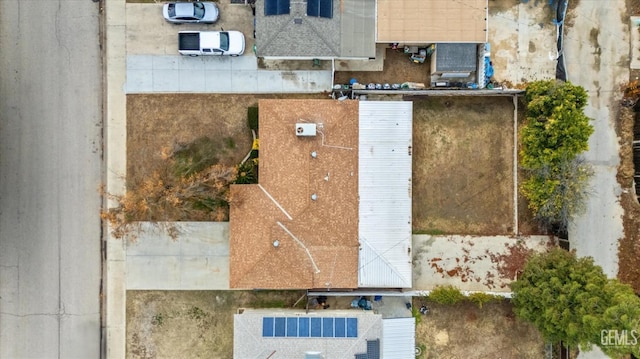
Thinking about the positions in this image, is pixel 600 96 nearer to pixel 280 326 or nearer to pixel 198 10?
pixel 280 326

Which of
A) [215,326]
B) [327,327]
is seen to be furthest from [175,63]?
[327,327]

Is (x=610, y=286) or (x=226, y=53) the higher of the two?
(x=226, y=53)

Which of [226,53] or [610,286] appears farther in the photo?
[226,53]

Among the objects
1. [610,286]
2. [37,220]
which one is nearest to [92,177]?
[37,220]

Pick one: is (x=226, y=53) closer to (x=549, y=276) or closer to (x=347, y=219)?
(x=347, y=219)

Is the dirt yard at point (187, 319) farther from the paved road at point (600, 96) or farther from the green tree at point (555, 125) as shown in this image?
the paved road at point (600, 96)

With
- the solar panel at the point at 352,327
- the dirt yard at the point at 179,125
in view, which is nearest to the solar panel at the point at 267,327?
the solar panel at the point at 352,327

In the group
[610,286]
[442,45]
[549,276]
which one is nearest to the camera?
[610,286]
